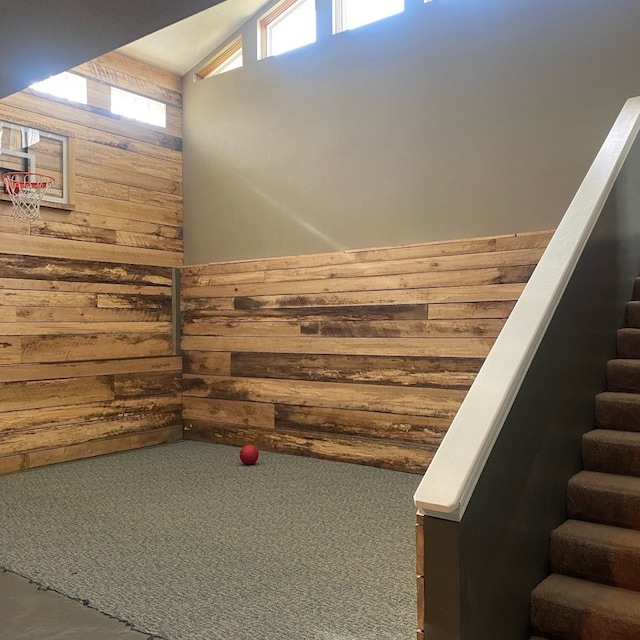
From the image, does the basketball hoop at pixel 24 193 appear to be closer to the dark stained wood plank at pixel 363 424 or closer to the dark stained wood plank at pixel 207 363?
the dark stained wood plank at pixel 207 363

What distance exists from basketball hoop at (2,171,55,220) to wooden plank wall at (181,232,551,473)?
1661 mm

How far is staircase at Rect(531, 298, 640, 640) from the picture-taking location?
2.05 meters

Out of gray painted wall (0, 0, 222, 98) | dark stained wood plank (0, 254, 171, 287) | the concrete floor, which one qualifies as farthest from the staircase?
dark stained wood plank (0, 254, 171, 287)

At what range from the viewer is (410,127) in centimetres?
510

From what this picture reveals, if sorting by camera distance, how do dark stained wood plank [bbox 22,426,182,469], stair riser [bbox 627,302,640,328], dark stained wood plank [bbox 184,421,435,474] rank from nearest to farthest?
stair riser [bbox 627,302,640,328], dark stained wood plank [bbox 184,421,435,474], dark stained wood plank [bbox 22,426,182,469]

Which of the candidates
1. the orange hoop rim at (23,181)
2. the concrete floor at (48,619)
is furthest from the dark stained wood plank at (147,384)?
the concrete floor at (48,619)

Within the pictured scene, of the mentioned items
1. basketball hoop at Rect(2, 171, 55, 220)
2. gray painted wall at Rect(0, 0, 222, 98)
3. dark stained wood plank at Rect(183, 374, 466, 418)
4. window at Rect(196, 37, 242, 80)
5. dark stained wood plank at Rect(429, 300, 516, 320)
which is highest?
window at Rect(196, 37, 242, 80)

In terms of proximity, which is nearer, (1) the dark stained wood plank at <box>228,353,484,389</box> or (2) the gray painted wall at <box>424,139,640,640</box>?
(2) the gray painted wall at <box>424,139,640,640</box>

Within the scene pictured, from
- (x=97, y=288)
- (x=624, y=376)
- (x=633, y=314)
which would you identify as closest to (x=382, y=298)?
(x=633, y=314)

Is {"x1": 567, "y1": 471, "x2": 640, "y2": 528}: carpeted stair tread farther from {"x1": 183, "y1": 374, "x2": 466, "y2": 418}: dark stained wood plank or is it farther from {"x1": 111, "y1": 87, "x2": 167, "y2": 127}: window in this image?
{"x1": 111, "y1": 87, "x2": 167, "y2": 127}: window

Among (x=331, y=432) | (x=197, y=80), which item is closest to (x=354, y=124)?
(x=197, y=80)

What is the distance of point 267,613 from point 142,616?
48 cm

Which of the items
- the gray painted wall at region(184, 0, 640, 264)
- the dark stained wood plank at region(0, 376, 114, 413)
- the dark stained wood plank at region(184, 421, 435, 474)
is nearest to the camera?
the gray painted wall at region(184, 0, 640, 264)

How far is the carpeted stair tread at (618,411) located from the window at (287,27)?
164 inches
